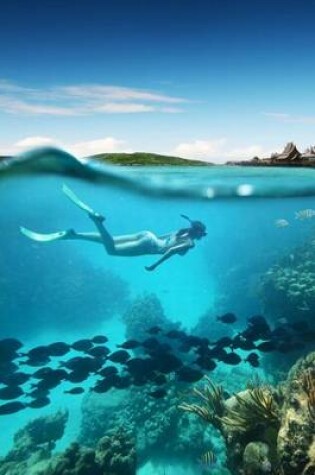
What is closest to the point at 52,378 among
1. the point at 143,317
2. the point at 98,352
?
the point at 98,352

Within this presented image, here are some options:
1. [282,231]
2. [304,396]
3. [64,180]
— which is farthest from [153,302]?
[282,231]

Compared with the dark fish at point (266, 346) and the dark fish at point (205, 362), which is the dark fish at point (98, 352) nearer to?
the dark fish at point (205, 362)

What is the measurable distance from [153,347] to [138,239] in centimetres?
669

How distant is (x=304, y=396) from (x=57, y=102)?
9406 millimetres

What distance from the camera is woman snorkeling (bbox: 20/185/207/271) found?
14820mm

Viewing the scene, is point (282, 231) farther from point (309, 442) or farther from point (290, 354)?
point (309, 442)

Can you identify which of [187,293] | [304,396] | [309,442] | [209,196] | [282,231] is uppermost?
[209,196]

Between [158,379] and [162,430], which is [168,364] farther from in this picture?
[162,430]

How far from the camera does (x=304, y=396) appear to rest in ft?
21.9

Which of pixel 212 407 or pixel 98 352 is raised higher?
pixel 98 352

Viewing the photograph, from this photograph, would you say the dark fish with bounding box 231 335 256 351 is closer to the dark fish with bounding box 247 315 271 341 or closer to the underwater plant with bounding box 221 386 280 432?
the dark fish with bounding box 247 315 271 341

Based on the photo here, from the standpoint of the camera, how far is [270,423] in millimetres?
7980

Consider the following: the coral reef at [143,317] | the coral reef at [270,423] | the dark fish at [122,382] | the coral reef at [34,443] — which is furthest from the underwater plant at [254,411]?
the coral reef at [143,317]

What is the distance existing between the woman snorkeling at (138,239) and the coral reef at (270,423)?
616 centimetres
